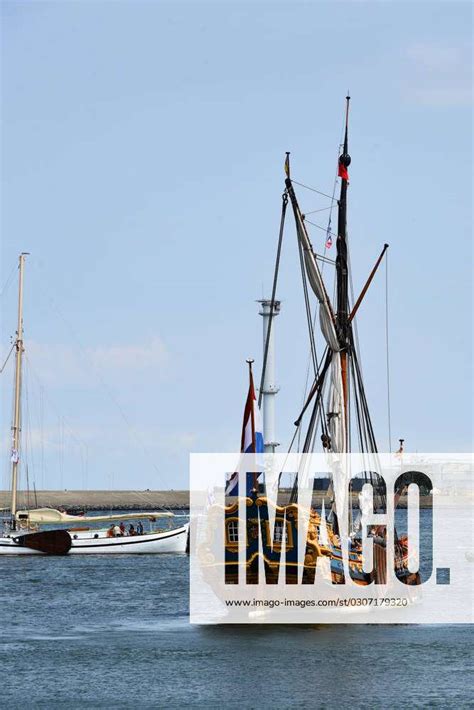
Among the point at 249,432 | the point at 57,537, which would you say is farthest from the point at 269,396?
the point at 249,432

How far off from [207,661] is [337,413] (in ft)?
73.2

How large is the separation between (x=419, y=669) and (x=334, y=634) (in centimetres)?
905

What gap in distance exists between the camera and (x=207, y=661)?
204 feet

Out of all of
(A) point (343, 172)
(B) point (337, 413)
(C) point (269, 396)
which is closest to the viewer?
(B) point (337, 413)

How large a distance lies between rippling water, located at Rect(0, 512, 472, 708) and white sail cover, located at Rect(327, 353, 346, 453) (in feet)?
38.3

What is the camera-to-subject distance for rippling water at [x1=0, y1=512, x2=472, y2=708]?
55.3m

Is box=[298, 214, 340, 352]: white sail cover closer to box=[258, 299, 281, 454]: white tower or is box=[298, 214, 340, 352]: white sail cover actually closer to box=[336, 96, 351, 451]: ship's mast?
box=[336, 96, 351, 451]: ship's mast

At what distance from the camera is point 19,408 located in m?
123

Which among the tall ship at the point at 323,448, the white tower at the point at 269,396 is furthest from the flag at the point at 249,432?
the white tower at the point at 269,396

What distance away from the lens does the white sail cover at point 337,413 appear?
81438 millimetres

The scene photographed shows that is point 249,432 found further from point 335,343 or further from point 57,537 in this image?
point 57,537

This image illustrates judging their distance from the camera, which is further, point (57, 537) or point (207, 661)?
point (57, 537)

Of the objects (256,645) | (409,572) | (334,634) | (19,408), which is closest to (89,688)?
(256,645)

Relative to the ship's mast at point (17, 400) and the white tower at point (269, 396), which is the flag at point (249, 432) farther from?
the white tower at point (269, 396)
